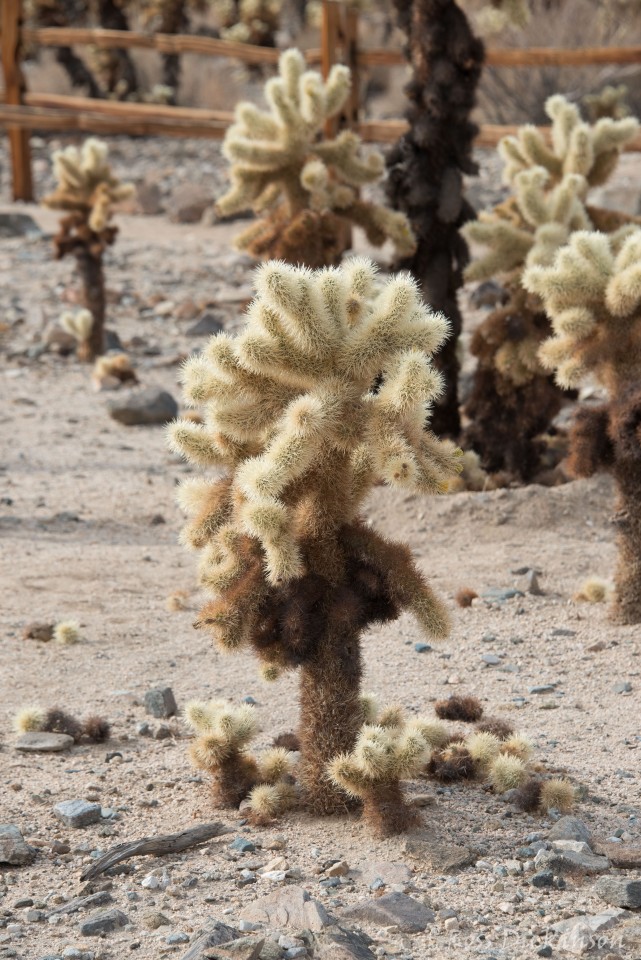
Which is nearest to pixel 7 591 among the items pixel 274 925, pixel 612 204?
pixel 274 925

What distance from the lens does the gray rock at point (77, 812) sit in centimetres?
430

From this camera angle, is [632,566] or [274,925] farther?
[632,566]

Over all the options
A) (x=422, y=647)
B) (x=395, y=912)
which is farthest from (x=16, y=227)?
(x=395, y=912)

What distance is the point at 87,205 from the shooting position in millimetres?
11328

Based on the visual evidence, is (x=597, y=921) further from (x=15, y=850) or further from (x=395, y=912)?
(x=15, y=850)

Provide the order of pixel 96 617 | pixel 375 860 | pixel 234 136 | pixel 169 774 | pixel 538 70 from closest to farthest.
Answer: pixel 375 860 < pixel 169 774 < pixel 96 617 < pixel 234 136 < pixel 538 70

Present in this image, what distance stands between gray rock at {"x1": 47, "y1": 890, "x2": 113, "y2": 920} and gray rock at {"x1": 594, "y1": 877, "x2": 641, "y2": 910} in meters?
1.42

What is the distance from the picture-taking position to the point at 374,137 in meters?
13.4

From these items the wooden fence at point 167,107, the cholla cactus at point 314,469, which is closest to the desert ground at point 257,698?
the cholla cactus at point 314,469

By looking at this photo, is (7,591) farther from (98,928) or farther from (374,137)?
(374,137)

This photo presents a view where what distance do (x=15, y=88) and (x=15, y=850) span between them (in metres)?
13.3

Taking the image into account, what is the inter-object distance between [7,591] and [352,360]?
3.27 meters

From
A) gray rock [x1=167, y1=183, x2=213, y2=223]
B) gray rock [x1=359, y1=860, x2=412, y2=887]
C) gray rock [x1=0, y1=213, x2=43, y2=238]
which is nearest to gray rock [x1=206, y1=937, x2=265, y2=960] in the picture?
gray rock [x1=359, y1=860, x2=412, y2=887]

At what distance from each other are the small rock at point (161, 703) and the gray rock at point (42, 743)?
1.42 feet
